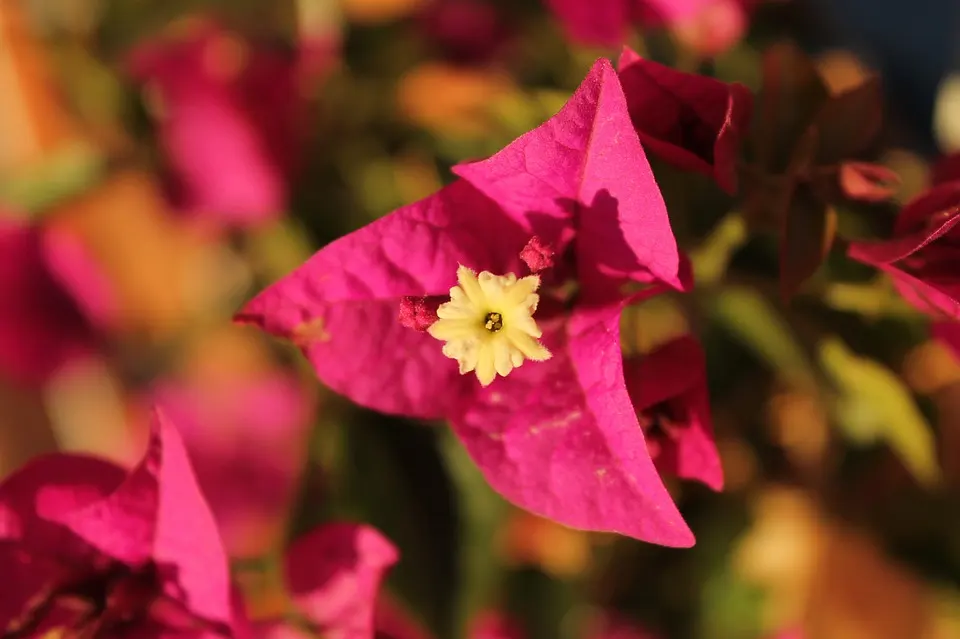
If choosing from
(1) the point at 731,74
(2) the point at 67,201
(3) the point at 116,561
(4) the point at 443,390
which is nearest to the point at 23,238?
(2) the point at 67,201

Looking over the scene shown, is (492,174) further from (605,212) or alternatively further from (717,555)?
(717,555)

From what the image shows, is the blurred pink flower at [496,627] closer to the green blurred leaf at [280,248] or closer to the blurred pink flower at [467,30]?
the green blurred leaf at [280,248]

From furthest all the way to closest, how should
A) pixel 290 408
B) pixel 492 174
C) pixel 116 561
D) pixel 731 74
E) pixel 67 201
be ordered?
pixel 290 408
pixel 67 201
pixel 731 74
pixel 116 561
pixel 492 174

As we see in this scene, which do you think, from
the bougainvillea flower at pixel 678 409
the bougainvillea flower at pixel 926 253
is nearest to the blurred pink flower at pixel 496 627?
the bougainvillea flower at pixel 678 409

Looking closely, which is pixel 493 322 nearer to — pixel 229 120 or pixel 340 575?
pixel 340 575

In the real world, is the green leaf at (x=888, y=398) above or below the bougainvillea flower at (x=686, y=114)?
below

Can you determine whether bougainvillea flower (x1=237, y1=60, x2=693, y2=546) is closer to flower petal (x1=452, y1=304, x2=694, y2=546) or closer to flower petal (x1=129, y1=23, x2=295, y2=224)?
flower petal (x1=452, y1=304, x2=694, y2=546)

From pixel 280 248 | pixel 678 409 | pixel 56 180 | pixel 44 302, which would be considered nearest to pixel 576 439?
pixel 678 409
